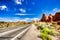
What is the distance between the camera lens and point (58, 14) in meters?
142

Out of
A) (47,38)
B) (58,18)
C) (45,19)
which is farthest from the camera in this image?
(45,19)

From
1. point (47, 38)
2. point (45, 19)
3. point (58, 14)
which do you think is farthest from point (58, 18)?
point (47, 38)

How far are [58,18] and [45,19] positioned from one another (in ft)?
160

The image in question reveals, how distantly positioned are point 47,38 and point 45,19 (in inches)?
6943

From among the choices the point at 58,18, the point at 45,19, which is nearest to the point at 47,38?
the point at 58,18

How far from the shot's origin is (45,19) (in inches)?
7470

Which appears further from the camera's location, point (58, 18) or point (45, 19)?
point (45, 19)

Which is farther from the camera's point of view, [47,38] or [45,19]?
[45,19]

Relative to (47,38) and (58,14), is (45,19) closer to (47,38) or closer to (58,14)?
(58,14)

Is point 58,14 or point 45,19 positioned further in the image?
point 45,19

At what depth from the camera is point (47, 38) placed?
47.1 ft

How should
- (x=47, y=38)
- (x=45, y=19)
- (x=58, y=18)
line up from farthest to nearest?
(x=45, y=19) < (x=58, y=18) < (x=47, y=38)

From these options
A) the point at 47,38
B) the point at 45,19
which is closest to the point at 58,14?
the point at 45,19
